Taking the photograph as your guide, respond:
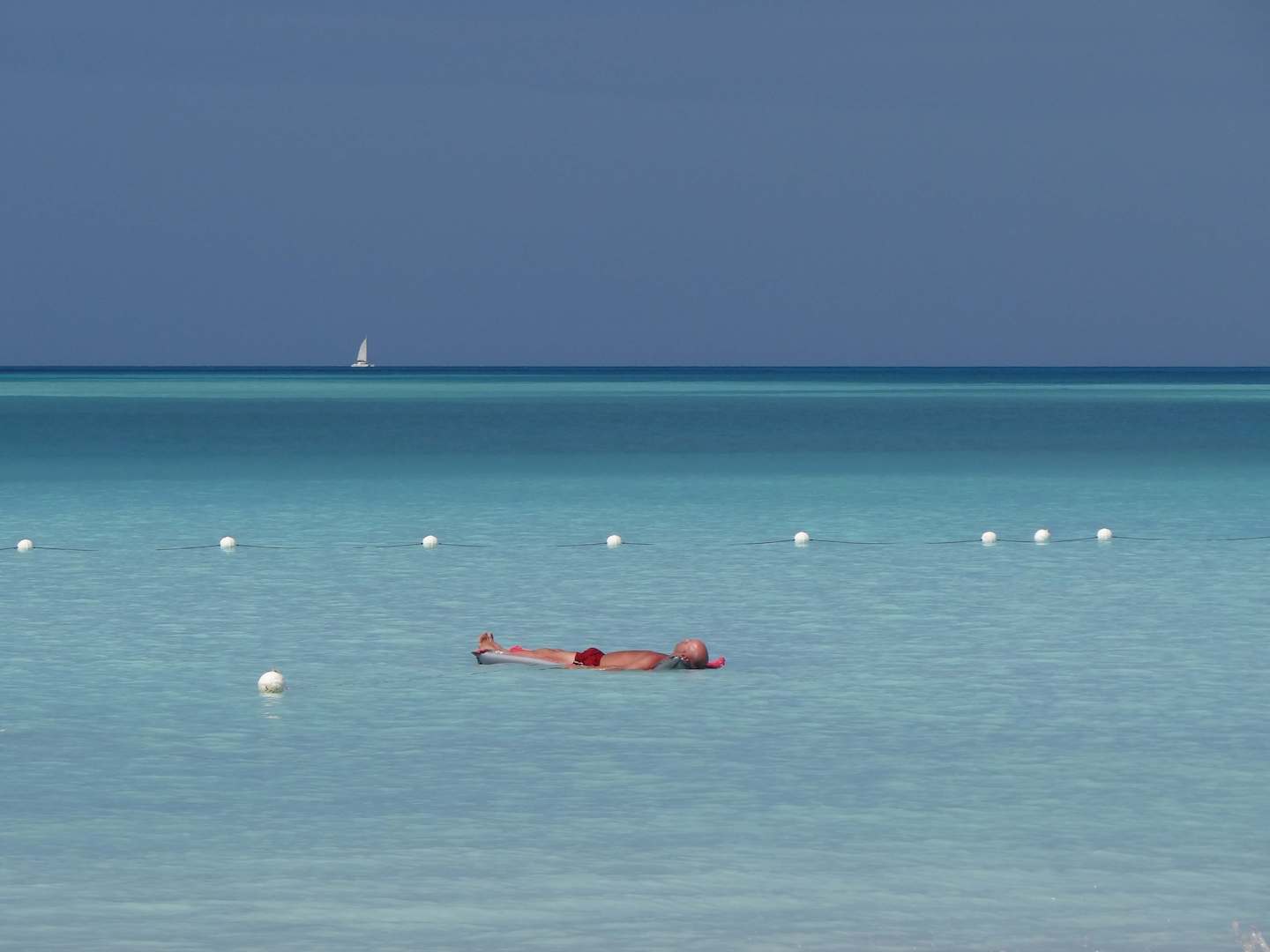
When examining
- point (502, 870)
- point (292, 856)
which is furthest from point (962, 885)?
point (292, 856)

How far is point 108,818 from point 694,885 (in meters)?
3.42

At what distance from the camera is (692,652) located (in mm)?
16250

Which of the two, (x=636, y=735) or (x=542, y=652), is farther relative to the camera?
(x=542, y=652)

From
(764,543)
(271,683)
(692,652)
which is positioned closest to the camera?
(271,683)

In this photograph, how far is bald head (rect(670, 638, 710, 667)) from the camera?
640 inches

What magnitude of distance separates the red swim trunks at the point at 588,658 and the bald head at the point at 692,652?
0.60m

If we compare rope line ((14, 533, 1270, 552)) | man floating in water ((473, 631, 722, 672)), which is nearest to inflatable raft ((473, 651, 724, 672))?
man floating in water ((473, 631, 722, 672))

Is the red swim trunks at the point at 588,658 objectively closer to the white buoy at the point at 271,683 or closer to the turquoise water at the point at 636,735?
the turquoise water at the point at 636,735

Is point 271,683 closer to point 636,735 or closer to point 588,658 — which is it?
point 588,658

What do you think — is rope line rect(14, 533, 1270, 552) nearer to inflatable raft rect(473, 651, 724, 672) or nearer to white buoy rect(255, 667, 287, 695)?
inflatable raft rect(473, 651, 724, 672)

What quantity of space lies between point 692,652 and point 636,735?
8.25 ft

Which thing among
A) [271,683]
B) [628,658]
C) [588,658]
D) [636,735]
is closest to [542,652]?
[588,658]

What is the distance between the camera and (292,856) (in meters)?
10.5

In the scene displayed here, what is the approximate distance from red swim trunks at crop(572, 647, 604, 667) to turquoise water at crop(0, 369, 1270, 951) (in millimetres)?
133
